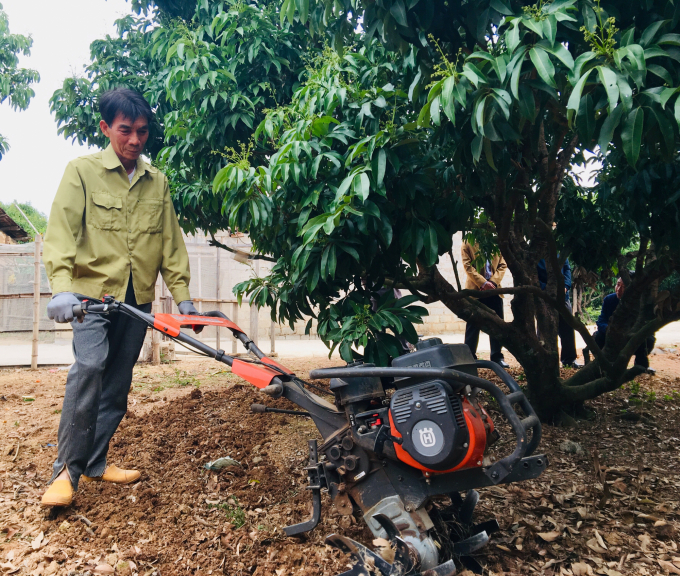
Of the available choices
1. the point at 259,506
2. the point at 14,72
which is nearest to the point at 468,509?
the point at 259,506

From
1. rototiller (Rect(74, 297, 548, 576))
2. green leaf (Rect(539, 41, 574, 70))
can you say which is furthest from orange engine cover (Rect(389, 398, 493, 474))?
green leaf (Rect(539, 41, 574, 70))

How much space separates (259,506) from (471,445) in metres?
1.24

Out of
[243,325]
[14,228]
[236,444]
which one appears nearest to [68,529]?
[236,444]

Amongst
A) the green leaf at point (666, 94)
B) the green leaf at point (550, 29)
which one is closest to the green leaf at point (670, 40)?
the green leaf at point (666, 94)

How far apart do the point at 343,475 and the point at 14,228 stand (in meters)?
18.0

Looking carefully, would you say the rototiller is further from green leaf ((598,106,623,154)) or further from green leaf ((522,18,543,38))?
green leaf ((522,18,543,38))

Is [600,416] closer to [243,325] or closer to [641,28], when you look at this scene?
[641,28]

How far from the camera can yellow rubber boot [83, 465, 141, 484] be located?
2596 mm

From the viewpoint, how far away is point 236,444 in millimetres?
3127

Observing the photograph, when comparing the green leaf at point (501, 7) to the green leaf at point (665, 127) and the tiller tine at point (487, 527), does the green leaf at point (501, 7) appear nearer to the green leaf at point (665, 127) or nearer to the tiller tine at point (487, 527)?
the green leaf at point (665, 127)

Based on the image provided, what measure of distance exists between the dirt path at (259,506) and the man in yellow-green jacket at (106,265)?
239 millimetres

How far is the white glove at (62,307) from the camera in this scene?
7.13 feet

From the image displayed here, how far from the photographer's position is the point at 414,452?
168 centimetres

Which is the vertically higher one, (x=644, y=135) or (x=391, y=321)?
(x=644, y=135)
